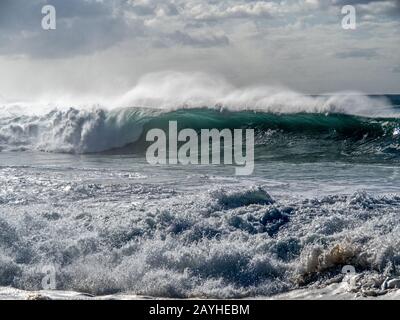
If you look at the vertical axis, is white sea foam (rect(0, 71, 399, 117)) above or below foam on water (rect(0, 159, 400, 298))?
above

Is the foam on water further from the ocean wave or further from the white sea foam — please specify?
the white sea foam

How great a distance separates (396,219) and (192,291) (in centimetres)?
295

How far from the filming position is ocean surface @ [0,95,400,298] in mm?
6934

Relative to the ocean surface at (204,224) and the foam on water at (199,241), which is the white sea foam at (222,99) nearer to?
the ocean surface at (204,224)

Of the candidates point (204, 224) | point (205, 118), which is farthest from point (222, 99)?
point (204, 224)

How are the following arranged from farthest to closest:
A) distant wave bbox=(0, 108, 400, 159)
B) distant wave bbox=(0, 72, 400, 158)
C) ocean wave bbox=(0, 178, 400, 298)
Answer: distant wave bbox=(0, 72, 400, 158)
distant wave bbox=(0, 108, 400, 159)
ocean wave bbox=(0, 178, 400, 298)

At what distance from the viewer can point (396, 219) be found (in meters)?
7.95

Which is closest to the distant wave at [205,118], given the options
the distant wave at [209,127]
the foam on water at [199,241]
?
the distant wave at [209,127]

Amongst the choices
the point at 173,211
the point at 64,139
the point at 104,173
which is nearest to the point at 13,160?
the point at 64,139

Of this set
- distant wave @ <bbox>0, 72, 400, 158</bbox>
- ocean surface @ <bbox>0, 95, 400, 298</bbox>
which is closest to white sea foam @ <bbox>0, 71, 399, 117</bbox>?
distant wave @ <bbox>0, 72, 400, 158</bbox>

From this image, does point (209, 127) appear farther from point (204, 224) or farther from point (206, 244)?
point (206, 244)

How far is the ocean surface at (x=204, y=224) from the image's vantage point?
693 centimetres
